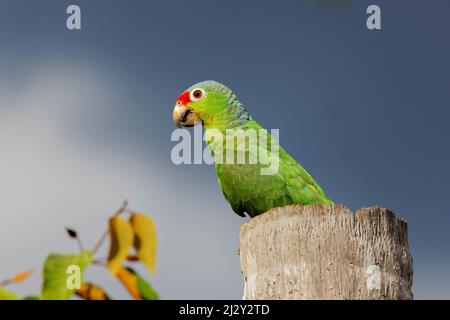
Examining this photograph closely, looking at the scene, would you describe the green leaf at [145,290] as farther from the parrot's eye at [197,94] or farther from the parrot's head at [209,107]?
the parrot's eye at [197,94]

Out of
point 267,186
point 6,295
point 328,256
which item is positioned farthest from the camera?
point 267,186

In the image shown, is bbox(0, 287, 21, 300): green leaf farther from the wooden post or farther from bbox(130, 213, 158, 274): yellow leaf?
the wooden post

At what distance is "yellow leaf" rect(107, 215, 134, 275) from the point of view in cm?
166

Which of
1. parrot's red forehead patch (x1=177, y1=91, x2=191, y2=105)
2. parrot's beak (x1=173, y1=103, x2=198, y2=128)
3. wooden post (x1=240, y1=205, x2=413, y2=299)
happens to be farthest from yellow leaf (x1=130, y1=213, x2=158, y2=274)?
parrot's red forehead patch (x1=177, y1=91, x2=191, y2=105)

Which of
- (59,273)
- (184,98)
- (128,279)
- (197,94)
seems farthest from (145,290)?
(184,98)

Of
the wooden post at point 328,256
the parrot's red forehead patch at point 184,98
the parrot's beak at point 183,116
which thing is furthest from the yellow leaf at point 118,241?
the parrot's red forehead patch at point 184,98

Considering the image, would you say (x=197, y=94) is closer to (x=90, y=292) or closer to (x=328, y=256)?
(x=328, y=256)

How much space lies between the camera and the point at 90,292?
1.71m

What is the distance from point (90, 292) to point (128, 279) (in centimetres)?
13

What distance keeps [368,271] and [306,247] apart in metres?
0.42

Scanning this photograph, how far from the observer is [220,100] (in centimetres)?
816
